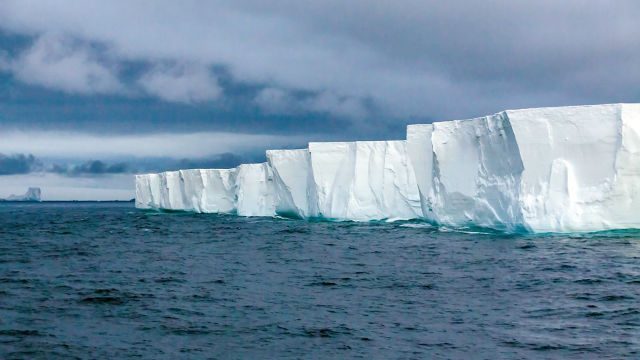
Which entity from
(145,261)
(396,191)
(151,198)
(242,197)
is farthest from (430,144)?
(151,198)

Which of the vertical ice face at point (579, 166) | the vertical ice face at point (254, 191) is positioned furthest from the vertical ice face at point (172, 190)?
the vertical ice face at point (579, 166)

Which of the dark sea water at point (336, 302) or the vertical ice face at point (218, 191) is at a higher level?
the vertical ice face at point (218, 191)

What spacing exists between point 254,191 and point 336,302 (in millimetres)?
29942

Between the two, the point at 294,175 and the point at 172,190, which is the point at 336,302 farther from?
the point at 172,190

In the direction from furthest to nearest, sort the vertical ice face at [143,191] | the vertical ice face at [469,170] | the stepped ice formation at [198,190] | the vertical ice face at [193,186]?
the vertical ice face at [143,191], the vertical ice face at [193,186], the stepped ice formation at [198,190], the vertical ice face at [469,170]

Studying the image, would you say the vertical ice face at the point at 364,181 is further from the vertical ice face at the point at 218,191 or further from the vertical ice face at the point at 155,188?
the vertical ice face at the point at 155,188

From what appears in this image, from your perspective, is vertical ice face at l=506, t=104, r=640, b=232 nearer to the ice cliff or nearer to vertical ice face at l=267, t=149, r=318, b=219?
the ice cliff

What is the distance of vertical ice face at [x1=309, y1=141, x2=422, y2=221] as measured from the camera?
29297mm

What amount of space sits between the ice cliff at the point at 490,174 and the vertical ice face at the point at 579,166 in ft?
0.08

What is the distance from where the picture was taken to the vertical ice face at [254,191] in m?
38.8

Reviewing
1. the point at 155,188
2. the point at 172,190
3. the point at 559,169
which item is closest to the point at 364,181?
the point at 559,169

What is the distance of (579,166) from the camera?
1866 centimetres

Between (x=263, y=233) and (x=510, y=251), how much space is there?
11.8m

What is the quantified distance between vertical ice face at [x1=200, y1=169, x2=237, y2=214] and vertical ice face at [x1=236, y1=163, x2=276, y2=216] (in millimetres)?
1945
